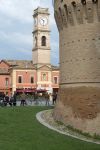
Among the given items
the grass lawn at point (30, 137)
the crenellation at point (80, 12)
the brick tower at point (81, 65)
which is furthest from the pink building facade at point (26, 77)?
the crenellation at point (80, 12)

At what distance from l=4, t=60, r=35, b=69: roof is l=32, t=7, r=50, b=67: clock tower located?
4.22 feet

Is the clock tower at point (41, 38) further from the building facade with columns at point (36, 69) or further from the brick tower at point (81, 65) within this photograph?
the brick tower at point (81, 65)

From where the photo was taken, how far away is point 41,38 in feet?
274

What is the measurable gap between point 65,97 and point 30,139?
528cm

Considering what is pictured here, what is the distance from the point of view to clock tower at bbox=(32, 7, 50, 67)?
8356 centimetres

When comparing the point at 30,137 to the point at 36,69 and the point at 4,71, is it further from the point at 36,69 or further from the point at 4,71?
the point at 4,71

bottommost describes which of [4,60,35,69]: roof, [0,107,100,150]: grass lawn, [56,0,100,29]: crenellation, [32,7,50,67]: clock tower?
[0,107,100,150]: grass lawn

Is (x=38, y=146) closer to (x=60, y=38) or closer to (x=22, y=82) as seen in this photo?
(x=60, y=38)

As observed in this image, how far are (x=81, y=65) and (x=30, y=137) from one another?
5337mm

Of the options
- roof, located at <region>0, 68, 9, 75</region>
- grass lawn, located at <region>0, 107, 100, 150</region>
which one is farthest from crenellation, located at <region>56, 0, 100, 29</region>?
roof, located at <region>0, 68, 9, 75</region>

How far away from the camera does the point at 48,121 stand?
24.4 m

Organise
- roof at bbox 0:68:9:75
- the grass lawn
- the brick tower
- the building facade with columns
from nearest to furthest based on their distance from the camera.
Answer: the grass lawn < the brick tower < the building facade with columns < roof at bbox 0:68:9:75

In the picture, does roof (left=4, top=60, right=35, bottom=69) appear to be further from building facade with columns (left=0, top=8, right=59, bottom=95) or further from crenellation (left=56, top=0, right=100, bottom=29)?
crenellation (left=56, top=0, right=100, bottom=29)

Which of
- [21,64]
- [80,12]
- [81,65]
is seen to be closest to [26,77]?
[21,64]
